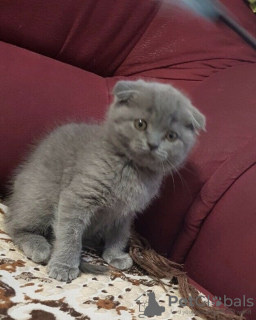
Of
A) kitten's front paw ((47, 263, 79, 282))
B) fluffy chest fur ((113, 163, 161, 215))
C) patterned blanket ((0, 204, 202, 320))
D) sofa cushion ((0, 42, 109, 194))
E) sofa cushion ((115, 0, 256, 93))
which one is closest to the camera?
patterned blanket ((0, 204, 202, 320))

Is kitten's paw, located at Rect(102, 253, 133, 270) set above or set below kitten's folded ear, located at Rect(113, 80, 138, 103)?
below

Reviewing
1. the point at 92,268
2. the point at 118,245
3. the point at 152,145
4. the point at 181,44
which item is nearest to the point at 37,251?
the point at 92,268

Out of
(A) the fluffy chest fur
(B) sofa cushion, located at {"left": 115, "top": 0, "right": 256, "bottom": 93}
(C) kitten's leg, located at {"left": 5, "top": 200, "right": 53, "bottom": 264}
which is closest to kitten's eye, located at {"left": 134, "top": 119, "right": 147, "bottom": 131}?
(A) the fluffy chest fur

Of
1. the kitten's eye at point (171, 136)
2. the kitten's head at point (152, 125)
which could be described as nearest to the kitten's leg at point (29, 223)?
the kitten's head at point (152, 125)

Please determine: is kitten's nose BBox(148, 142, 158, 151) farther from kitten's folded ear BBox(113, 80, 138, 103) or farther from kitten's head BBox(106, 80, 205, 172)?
kitten's folded ear BBox(113, 80, 138, 103)

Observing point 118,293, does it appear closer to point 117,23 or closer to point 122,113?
point 122,113

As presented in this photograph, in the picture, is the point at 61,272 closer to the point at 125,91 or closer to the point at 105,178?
the point at 105,178

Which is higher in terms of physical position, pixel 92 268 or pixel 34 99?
pixel 34 99
